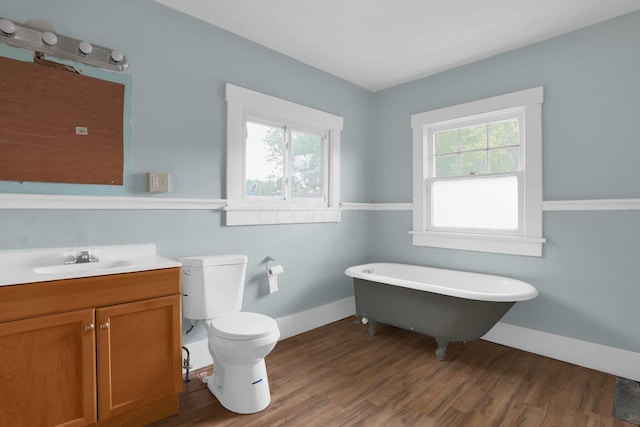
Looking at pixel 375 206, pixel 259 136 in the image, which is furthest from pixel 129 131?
pixel 375 206

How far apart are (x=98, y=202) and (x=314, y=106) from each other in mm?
2017

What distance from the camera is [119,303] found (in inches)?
67.4

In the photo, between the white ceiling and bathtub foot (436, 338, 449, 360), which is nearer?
the white ceiling

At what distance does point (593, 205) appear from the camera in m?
2.52

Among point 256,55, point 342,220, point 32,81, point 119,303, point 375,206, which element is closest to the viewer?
point 119,303

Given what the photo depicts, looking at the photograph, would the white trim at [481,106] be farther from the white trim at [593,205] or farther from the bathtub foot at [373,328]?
the bathtub foot at [373,328]

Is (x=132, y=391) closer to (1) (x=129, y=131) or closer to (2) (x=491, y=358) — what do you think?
(1) (x=129, y=131)

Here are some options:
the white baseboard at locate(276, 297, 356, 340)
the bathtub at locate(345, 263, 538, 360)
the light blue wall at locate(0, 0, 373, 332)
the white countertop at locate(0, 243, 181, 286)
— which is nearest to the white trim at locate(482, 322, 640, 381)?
the bathtub at locate(345, 263, 538, 360)

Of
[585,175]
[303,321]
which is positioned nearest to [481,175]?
[585,175]

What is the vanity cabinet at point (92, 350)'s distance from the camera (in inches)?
57.4

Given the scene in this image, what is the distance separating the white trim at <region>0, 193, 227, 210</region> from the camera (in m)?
1.80

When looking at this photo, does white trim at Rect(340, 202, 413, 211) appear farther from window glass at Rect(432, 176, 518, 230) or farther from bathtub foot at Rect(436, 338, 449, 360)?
bathtub foot at Rect(436, 338, 449, 360)

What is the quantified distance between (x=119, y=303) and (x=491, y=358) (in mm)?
2615

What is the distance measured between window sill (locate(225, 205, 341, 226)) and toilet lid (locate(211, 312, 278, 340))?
0.77m
